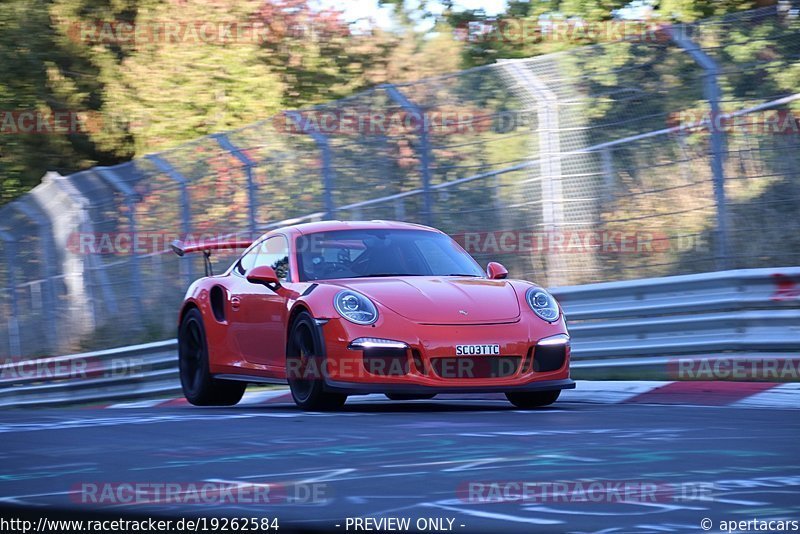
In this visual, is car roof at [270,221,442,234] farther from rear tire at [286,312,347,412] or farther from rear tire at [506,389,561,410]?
rear tire at [506,389,561,410]

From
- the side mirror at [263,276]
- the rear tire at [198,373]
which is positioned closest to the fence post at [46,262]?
the rear tire at [198,373]

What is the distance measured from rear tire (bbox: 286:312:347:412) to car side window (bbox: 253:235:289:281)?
0.65 metres

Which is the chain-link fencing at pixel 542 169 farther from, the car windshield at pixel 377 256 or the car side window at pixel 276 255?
the car side window at pixel 276 255

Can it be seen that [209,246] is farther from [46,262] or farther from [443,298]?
[46,262]

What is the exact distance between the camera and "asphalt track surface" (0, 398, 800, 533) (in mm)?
4129

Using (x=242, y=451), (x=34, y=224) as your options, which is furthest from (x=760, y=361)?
(x=34, y=224)

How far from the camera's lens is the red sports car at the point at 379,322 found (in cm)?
800

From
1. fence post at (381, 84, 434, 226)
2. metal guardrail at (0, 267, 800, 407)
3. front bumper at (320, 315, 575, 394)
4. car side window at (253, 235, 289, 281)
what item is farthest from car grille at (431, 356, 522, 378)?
fence post at (381, 84, 434, 226)

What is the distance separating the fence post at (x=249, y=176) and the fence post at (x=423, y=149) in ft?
6.84

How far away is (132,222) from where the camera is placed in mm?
15750

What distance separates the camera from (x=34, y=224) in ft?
57.9

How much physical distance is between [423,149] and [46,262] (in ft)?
23.8

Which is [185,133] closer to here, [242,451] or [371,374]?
[371,374]

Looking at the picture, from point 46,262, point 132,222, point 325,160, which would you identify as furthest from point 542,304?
point 46,262
